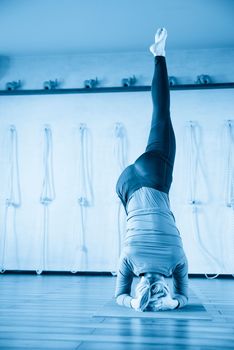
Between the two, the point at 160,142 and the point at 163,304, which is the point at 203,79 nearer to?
the point at 160,142

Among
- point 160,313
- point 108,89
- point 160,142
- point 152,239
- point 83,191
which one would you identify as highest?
point 108,89

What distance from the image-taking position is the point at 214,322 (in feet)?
5.43

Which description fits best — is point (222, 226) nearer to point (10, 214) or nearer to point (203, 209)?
point (203, 209)

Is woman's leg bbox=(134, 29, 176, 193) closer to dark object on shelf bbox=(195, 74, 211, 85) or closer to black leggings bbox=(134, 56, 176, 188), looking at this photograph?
black leggings bbox=(134, 56, 176, 188)

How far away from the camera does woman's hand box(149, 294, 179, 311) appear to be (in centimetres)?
183

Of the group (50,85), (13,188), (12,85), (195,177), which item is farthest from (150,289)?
(12,85)

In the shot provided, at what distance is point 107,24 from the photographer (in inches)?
158

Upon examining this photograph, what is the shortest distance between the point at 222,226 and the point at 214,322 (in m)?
2.57

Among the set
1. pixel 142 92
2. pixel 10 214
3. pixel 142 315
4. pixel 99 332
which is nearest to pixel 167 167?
pixel 142 315

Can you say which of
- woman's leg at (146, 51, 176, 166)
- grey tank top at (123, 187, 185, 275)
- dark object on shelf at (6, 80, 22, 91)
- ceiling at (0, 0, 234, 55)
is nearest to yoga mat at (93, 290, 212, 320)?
grey tank top at (123, 187, 185, 275)

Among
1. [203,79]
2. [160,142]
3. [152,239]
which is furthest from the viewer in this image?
[203,79]

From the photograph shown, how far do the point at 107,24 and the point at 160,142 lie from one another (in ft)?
7.15

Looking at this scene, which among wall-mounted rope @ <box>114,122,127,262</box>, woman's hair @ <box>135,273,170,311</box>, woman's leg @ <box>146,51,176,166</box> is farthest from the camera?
wall-mounted rope @ <box>114,122,127,262</box>

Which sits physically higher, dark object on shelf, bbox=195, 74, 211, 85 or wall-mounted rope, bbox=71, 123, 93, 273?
dark object on shelf, bbox=195, 74, 211, 85
